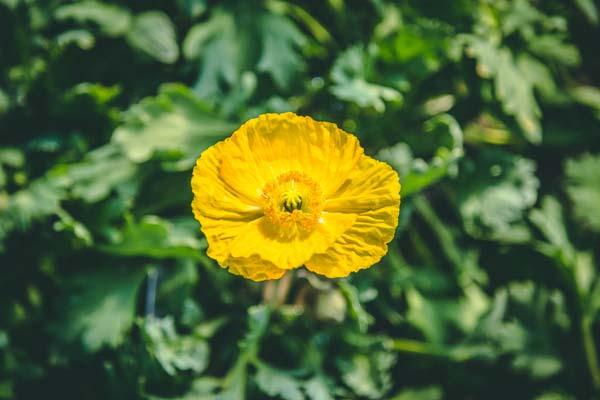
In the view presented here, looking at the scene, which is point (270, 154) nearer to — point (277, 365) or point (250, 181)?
point (250, 181)

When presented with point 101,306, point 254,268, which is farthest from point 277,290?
point 254,268

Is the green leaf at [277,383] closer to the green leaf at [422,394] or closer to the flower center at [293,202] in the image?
the green leaf at [422,394]

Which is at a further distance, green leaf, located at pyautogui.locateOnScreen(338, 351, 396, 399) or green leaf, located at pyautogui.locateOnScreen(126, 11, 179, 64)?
green leaf, located at pyautogui.locateOnScreen(126, 11, 179, 64)

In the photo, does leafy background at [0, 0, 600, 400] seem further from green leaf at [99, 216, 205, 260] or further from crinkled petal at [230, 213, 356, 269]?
crinkled petal at [230, 213, 356, 269]

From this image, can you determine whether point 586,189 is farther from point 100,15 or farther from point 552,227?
point 100,15

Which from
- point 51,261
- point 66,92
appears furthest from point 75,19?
point 51,261

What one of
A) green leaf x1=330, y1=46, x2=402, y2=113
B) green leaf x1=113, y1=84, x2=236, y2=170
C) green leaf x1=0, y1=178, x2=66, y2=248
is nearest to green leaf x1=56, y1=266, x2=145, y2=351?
green leaf x1=0, y1=178, x2=66, y2=248
